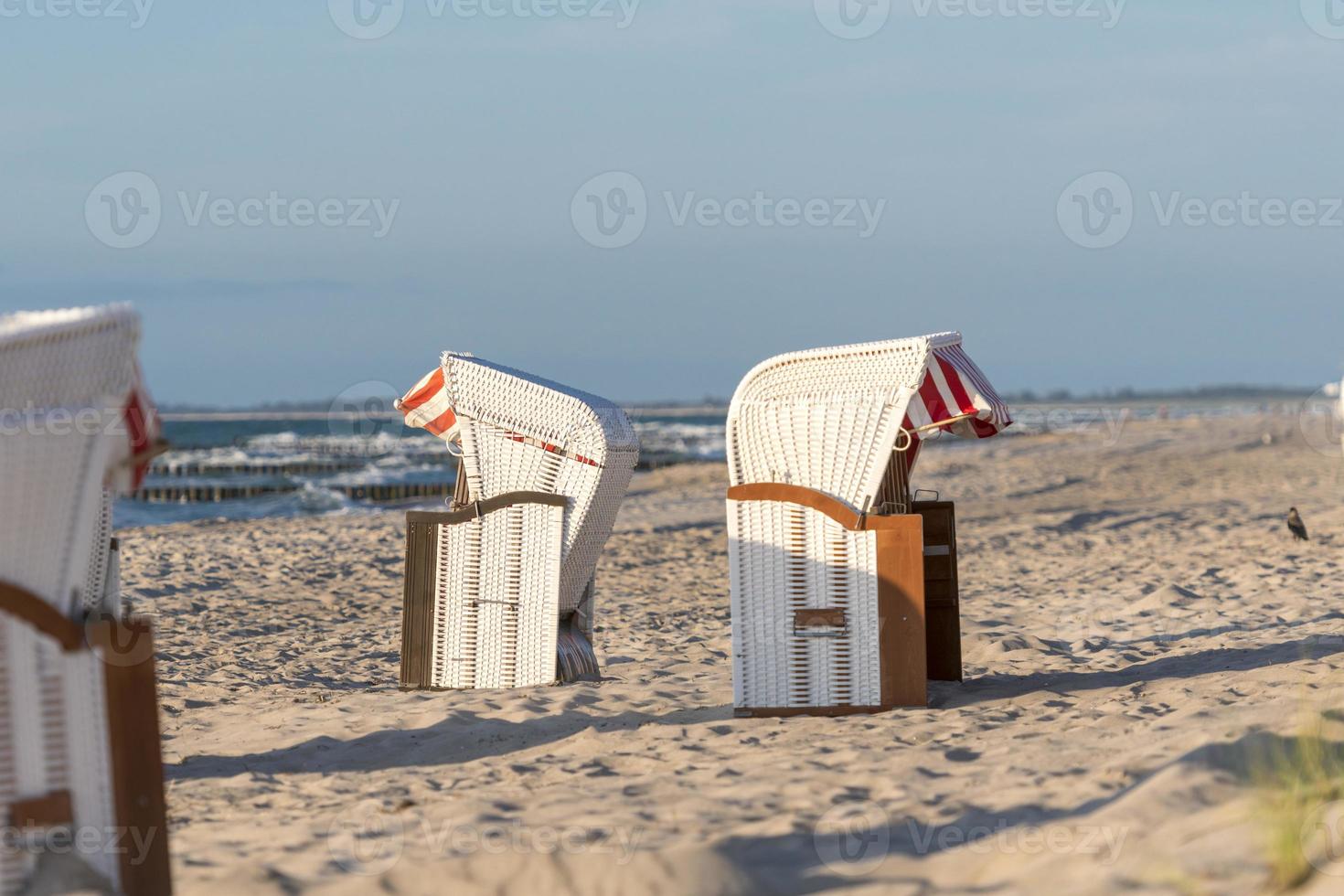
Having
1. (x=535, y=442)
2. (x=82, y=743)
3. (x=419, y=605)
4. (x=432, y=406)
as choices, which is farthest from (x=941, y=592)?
(x=82, y=743)

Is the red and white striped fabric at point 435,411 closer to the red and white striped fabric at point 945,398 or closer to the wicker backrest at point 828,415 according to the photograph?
the wicker backrest at point 828,415

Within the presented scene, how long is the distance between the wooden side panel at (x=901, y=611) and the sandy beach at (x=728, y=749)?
191 mm

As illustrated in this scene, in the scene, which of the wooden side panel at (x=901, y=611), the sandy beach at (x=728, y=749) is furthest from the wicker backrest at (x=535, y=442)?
the wooden side panel at (x=901, y=611)

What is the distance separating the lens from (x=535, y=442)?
7473 millimetres

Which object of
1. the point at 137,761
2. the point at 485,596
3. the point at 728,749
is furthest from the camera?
the point at 485,596

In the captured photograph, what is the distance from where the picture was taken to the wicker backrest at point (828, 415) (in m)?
6.48

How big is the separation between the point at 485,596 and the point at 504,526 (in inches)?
17.3

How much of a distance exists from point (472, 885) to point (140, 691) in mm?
1203

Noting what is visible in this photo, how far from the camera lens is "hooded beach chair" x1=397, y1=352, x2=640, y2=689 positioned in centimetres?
744

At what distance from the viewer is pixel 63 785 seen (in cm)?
382

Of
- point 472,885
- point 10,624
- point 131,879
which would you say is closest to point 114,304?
point 10,624

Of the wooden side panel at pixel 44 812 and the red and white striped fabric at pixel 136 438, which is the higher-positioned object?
the red and white striped fabric at pixel 136 438

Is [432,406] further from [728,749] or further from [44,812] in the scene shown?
[44,812]

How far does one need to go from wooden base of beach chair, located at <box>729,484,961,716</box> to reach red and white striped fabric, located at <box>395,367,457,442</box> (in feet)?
6.39
